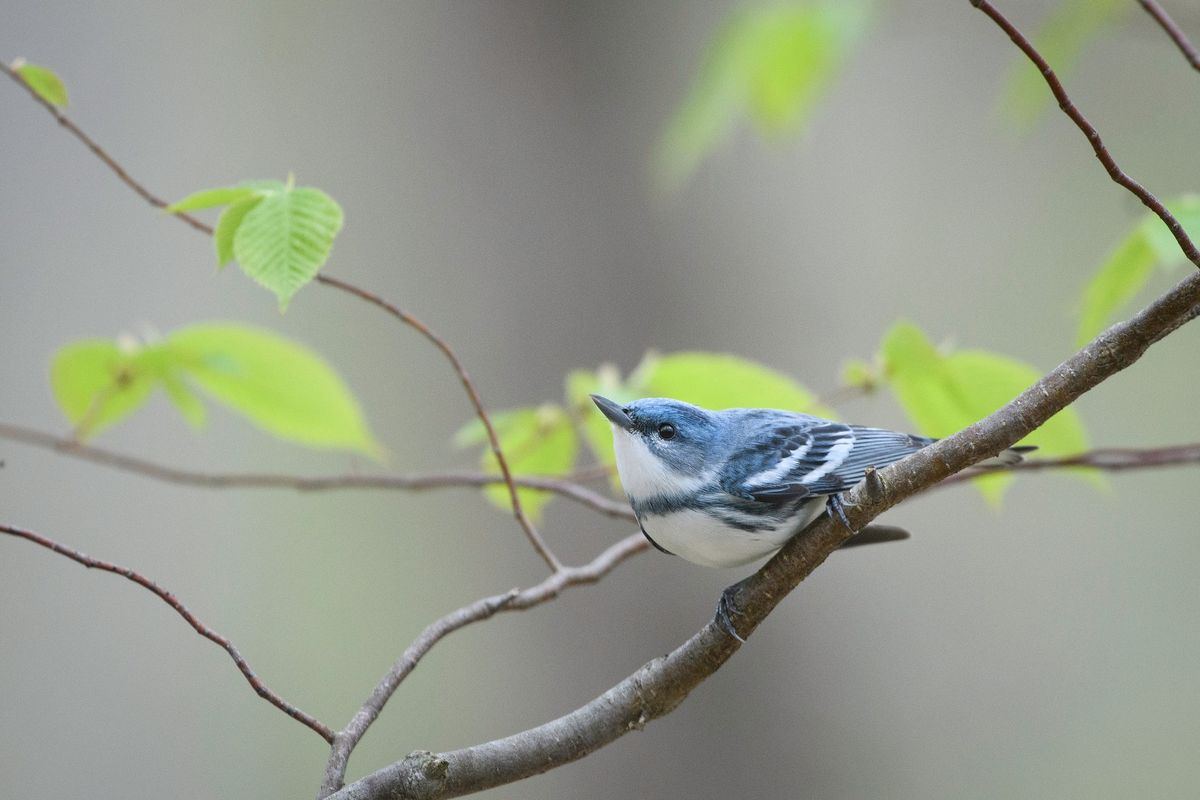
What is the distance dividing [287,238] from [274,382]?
41cm

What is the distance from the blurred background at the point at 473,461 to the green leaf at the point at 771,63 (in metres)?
0.57

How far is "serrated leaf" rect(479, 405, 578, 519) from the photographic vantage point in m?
1.31

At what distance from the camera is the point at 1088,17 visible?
1.42 meters

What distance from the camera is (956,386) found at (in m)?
1.11

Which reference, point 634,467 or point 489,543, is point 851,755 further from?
point 634,467

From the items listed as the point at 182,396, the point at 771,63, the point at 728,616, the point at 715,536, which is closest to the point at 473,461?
the point at 771,63

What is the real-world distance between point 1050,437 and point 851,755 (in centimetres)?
157

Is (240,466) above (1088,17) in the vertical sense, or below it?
above

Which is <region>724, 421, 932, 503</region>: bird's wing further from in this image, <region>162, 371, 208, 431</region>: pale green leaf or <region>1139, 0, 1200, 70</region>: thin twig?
<region>162, 371, 208, 431</region>: pale green leaf

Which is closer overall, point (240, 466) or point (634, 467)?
point (634, 467)

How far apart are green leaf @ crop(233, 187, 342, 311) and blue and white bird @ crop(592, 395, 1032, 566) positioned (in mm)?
303

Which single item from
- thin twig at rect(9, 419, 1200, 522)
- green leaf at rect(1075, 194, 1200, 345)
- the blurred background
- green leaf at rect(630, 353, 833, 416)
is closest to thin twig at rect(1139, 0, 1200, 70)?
green leaf at rect(1075, 194, 1200, 345)

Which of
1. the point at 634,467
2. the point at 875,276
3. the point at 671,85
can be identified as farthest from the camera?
the point at 875,276

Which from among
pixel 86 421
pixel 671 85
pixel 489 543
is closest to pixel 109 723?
pixel 489 543
